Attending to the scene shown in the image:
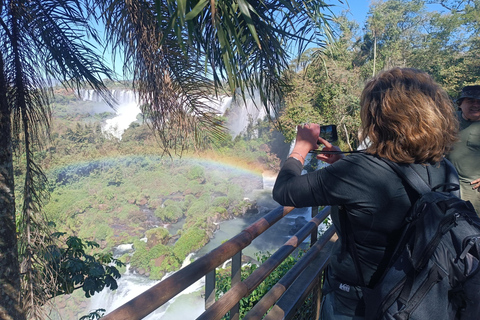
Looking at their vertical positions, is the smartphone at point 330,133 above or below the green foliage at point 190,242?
above

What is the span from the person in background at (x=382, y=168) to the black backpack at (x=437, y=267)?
0.07 metres

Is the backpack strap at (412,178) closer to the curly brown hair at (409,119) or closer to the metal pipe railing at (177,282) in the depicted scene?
the curly brown hair at (409,119)

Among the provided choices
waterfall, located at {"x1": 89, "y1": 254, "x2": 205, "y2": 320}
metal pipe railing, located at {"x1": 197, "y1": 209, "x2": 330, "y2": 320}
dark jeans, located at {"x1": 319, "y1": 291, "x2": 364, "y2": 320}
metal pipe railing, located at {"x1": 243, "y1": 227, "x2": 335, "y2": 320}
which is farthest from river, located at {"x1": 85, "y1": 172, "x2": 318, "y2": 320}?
dark jeans, located at {"x1": 319, "y1": 291, "x2": 364, "y2": 320}

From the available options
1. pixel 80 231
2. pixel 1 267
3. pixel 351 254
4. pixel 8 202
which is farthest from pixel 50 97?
pixel 80 231

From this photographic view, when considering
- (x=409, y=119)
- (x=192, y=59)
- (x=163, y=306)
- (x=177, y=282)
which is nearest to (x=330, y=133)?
(x=409, y=119)

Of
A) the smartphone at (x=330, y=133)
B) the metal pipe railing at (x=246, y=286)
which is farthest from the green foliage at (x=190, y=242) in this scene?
the smartphone at (x=330, y=133)

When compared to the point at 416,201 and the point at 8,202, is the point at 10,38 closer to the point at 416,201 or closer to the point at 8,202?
the point at 8,202

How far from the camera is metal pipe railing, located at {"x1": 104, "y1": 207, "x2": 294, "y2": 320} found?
626mm

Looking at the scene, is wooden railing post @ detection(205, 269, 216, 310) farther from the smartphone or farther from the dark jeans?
the smartphone

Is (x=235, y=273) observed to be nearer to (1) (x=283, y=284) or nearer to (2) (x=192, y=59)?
(1) (x=283, y=284)

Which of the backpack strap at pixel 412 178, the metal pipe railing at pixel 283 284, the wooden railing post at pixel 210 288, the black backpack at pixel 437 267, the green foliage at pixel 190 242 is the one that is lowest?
the green foliage at pixel 190 242

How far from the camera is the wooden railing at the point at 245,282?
681 millimetres

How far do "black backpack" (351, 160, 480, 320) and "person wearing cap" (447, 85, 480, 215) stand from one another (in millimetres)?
1227

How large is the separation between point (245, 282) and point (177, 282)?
1.39ft
